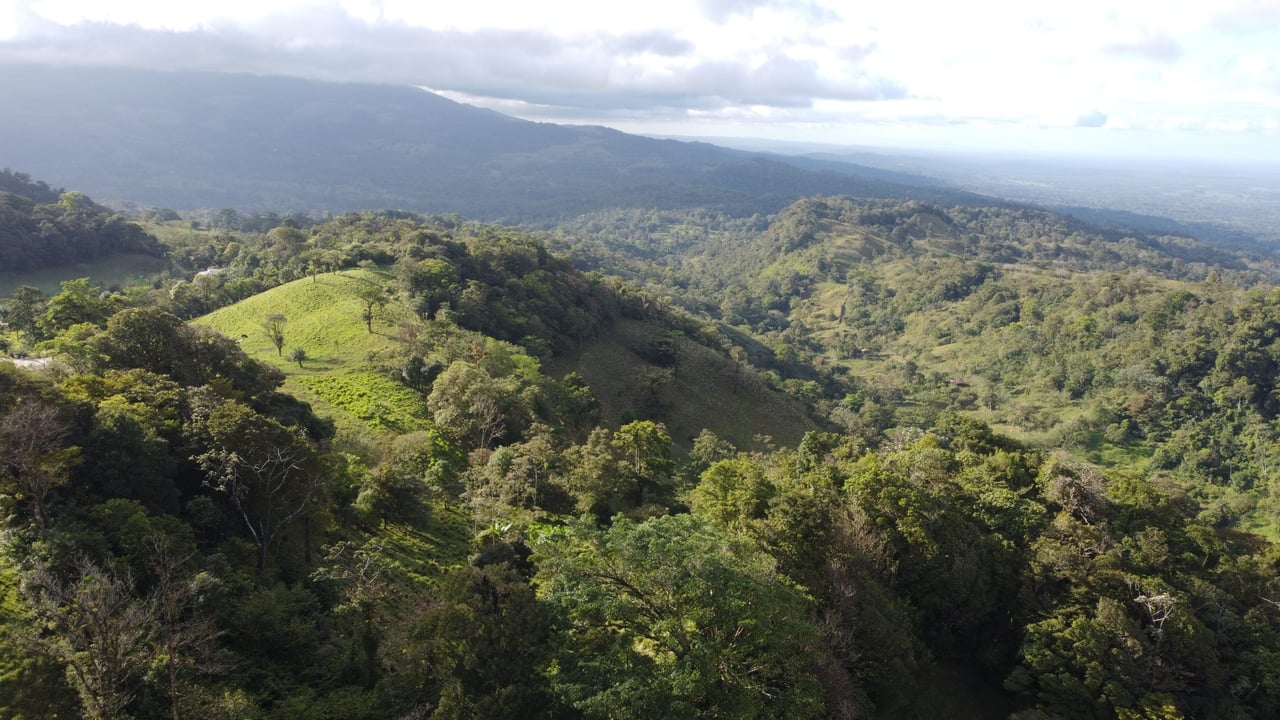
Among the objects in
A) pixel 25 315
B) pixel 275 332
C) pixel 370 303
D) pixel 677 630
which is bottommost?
pixel 25 315

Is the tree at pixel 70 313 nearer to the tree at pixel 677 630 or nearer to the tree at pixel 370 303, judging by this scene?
the tree at pixel 370 303

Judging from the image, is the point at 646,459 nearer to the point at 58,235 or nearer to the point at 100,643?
the point at 100,643

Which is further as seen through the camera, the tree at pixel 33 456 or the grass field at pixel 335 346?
the grass field at pixel 335 346

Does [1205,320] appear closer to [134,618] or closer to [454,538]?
[454,538]

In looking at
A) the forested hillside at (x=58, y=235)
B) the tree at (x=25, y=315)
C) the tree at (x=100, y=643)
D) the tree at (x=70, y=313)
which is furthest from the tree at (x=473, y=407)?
the forested hillside at (x=58, y=235)

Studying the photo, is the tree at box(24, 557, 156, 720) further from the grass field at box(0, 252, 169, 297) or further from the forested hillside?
the forested hillside

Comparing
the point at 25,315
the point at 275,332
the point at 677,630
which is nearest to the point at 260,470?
the point at 677,630

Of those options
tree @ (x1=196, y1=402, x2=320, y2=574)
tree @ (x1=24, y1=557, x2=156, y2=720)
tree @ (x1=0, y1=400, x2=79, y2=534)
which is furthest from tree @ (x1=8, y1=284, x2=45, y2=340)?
tree @ (x1=24, y1=557, x2=156, y2=720)
